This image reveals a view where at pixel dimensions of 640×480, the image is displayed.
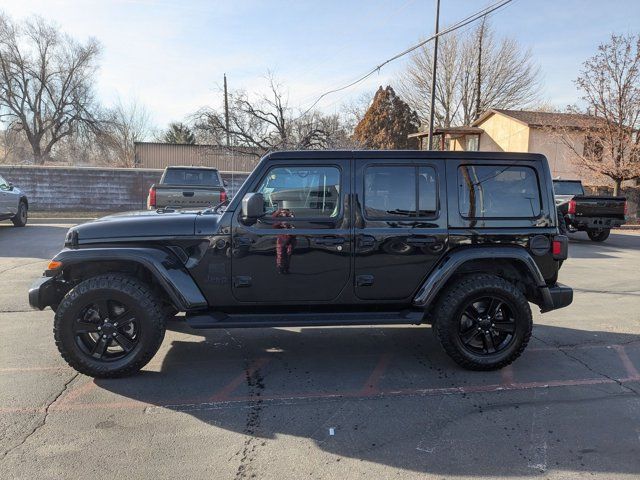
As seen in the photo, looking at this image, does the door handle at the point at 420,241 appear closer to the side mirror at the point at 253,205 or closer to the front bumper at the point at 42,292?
the side mirror at the point at 253,205

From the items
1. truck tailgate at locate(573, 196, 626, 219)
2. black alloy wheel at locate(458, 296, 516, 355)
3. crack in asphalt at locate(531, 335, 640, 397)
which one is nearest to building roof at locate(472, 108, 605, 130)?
truck tailgate at locate(573, 196, 626, 219)

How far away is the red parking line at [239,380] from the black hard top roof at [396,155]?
1938 mm

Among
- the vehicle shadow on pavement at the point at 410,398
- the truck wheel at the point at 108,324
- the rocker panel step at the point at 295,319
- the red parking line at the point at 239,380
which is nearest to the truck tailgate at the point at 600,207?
the vehicle shadow on pavement at the point at 410,398

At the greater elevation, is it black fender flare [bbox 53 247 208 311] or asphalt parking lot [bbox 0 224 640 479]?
black fender flare [bbox 53 247 208 311]

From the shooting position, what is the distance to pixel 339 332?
5359mm

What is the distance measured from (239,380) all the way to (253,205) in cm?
153

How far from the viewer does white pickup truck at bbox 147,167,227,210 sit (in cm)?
1054

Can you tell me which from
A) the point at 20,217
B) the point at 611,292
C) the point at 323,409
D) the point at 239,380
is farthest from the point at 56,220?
the point at 611,292

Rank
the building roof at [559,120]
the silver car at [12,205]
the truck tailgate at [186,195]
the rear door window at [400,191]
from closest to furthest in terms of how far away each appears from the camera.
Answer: the rear door window at [400,191] < the truck tailgate at [186,195] < the silver car at [12,205] < the building roof at [559,120]

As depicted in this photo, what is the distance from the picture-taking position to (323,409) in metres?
3.52

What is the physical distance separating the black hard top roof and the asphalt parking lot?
1958mm

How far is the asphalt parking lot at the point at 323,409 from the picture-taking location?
284 centimetres

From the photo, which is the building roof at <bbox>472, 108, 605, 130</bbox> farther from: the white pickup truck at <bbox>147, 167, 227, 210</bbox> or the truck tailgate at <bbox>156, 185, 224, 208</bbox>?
the truck tailgate at <bbox>156, 185, 224, 208</bbox>

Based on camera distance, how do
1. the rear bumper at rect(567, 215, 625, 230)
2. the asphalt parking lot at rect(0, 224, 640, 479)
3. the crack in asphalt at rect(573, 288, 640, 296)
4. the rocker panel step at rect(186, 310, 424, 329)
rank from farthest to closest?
the rear bumper at rect(567, 215, 625, 230), the crack in asphalt at rect(573, 288, 640, 296), the rocker panel step at rect(186, 310, 424, 329), the asphalt parking lot at rect(0, 224, 640, 479)
